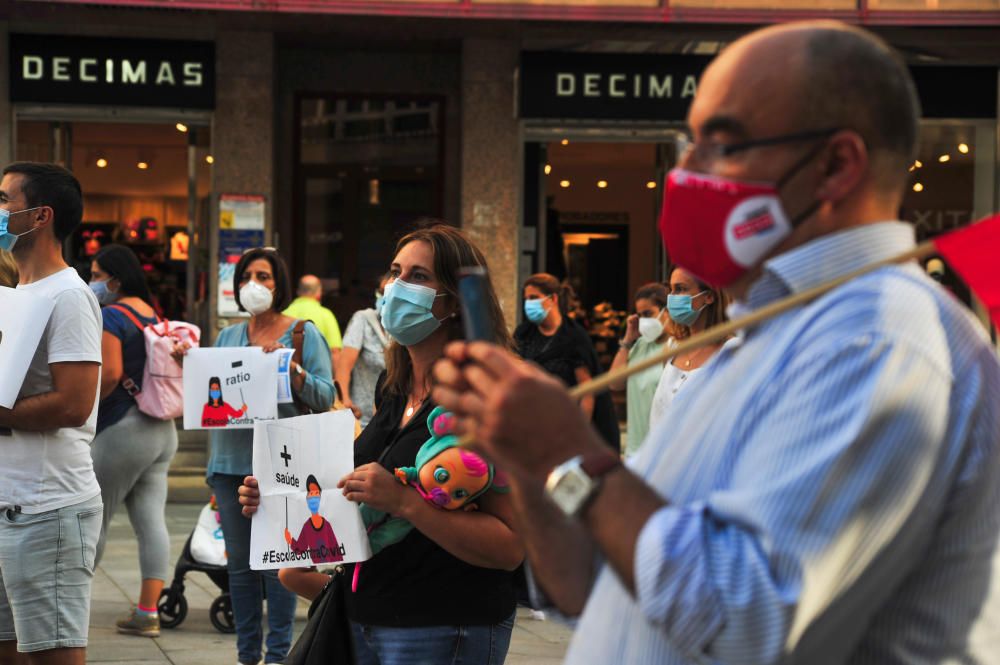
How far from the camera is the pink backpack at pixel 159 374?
759 cm

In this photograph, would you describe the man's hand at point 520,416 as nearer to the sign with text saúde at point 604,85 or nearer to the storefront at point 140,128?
the sign with text saúde at point 604,85

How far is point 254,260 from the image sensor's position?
7.59 m

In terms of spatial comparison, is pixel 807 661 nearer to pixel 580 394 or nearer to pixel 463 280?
pixel 580 394

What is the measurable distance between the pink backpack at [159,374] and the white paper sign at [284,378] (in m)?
1.01

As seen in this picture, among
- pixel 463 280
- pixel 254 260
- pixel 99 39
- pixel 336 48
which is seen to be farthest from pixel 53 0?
pixel 463 280

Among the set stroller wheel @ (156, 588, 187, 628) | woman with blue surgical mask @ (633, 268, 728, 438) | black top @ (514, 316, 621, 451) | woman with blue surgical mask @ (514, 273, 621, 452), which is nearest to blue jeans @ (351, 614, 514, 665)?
woman with blue surgical mask @ (633, 268, 728, 438)

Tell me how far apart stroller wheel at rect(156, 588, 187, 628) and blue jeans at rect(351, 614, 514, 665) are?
4842 mm

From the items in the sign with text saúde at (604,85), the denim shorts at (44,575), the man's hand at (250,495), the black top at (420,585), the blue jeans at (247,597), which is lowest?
the blue jeans at (247,597)

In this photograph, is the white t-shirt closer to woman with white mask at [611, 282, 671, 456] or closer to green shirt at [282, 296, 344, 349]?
woman with white mask at [611, 282, 671, 456]

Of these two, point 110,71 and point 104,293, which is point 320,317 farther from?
point 110,71

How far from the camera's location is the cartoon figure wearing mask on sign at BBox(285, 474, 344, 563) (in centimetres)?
378

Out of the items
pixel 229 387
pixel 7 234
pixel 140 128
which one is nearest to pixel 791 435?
pixel 7 234

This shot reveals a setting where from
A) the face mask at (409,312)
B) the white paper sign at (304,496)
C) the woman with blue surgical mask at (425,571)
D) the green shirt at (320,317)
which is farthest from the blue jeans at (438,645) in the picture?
the green shirt at (320,317)

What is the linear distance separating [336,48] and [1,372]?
35.5 feet
